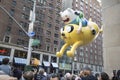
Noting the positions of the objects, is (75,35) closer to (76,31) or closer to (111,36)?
(76,31)

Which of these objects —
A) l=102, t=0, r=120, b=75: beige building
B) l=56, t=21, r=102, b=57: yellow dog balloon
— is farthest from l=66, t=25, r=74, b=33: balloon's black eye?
l=102, t=0, r=120, b=75: beige building

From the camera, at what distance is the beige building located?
611 centimetres

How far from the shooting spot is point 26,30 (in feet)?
136

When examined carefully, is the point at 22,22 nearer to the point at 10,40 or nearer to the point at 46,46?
the point at 10,40

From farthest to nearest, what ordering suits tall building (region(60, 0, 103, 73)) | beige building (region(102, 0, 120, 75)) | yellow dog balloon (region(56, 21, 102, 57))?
tall building (region(60, 0, 103, 73))
beige building (region(102, 0, 120, 75))
yellow dog balloon (region(56, 21, 102, 57))

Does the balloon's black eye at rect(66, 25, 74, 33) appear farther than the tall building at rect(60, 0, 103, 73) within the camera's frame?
No

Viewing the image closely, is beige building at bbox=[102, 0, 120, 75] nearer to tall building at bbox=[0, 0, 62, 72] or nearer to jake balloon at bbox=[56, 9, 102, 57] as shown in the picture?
jake balloon at bbox=[56, 9, 102, 57]

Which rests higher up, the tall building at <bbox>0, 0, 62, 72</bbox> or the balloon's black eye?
the tall building at <bbox>0, 0, 62, 72</bbox>

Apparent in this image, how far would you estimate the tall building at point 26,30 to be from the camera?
37.6m

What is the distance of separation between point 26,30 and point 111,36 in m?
36.3

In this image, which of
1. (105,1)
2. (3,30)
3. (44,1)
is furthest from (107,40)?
(44,1)

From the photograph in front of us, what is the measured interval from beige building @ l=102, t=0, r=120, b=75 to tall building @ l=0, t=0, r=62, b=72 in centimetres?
3087

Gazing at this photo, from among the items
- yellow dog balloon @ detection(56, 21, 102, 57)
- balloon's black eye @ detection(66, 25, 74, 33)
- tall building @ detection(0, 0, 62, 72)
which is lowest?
yellow dog balloon @ detection(56, 21, 102, 57)

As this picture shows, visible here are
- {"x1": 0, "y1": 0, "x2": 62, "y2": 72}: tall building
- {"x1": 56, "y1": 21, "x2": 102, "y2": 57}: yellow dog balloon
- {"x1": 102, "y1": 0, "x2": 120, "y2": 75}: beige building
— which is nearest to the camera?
{"x1": 56, "y1": 21, "x2": 102, "y2": 57}: yellow dog balloon
